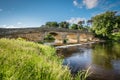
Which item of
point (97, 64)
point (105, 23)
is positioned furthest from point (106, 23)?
point (97, 64)

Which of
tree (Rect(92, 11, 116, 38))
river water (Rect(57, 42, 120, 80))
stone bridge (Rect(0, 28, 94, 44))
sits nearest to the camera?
river water (Rect(57, 42, 120, 80))

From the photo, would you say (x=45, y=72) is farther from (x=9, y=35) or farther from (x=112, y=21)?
(x=112, y=21)

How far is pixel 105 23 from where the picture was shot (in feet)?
222

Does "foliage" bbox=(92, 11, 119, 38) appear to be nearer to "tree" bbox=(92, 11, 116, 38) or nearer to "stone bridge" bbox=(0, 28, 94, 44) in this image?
"tree" bbox=(92, 11, 116, 38)

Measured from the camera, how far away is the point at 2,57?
21.4ft

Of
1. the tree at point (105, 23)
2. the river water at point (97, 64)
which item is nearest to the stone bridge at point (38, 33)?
the tree at point (105, 23)

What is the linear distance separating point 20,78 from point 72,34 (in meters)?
58.1

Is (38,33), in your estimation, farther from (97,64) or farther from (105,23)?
(105,23)

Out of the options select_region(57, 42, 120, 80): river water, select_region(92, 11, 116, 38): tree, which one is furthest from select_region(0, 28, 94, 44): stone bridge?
select_region(57, 42, 120, 80): river water

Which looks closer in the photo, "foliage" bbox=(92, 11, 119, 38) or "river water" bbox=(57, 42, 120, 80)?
"river water" bbox=(57, 42, 120, 80)

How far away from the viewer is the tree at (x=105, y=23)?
67.2 m

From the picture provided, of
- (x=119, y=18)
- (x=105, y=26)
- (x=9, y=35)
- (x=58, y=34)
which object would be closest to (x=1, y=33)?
(x=9, y=35)

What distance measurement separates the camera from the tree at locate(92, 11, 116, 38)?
6725 centimetres

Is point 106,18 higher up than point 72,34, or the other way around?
point 106,18
